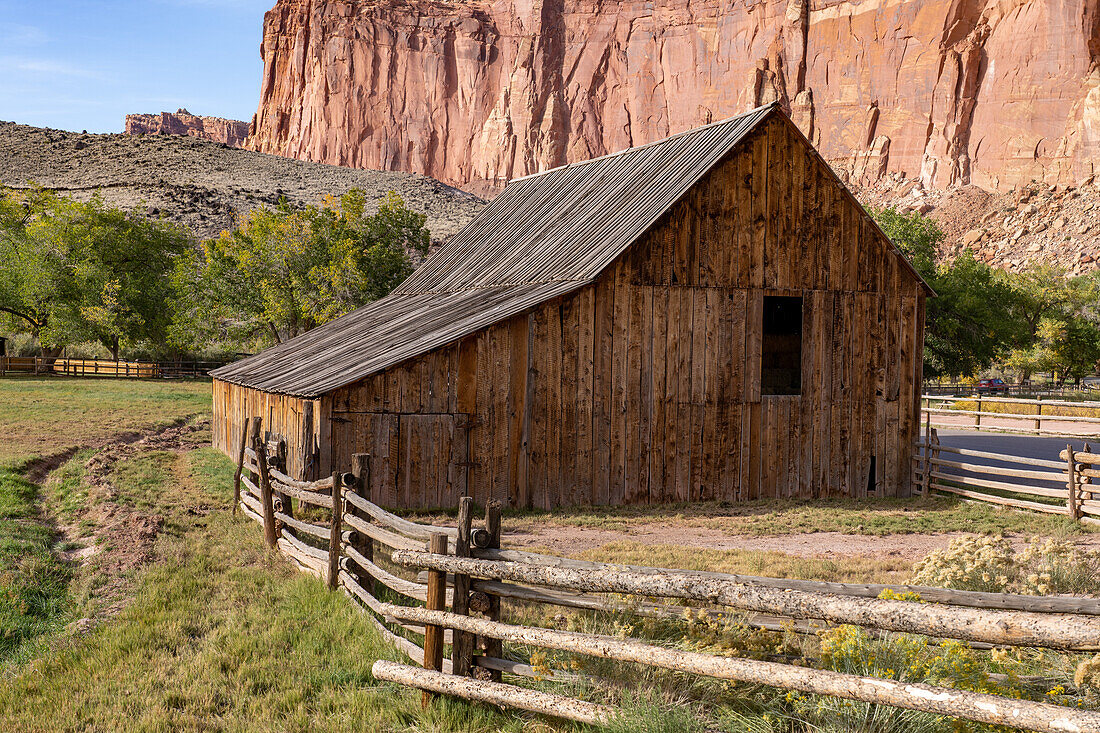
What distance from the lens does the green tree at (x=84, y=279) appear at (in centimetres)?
4684

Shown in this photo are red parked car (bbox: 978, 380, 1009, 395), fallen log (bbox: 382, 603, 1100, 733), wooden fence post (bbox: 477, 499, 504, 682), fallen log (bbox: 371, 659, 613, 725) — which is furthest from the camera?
red parked car (bbox: 978, 380, 1009, 395)

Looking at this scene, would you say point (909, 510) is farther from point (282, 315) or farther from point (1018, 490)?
point (282, 315)

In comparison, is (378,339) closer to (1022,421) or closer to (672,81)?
(1022,421)

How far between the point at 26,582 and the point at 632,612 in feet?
22.1

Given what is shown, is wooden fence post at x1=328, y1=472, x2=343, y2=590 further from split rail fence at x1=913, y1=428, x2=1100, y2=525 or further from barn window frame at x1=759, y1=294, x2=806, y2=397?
barn window frame at x1=759, y1=294, x2=806, y2=397

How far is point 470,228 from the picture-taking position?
80.9 ft

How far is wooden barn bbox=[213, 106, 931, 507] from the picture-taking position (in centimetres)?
1438

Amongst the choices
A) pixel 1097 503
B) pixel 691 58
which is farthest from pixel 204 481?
pixel 691 58

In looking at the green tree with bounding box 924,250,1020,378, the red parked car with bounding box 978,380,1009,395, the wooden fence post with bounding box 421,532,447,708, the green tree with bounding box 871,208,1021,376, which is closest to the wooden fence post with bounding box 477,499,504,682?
the wooden fence post with bounding box 421,532,447,708

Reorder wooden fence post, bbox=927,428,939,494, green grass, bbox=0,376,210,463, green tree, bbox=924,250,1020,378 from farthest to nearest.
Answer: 1. green tree, bbox=924,250,1020,378
2. green grass, bbox=0,376,210,463
3. wooden fence post, bbox=927,428,939,494

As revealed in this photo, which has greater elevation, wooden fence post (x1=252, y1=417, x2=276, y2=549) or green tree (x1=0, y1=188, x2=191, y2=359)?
green tree (x1=0, y1=188, x2=191, y2=359)

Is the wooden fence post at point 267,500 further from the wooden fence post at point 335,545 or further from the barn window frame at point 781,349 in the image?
the barn window frame at point 781,349

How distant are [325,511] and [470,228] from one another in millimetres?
12970

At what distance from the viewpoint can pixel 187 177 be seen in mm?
83625
